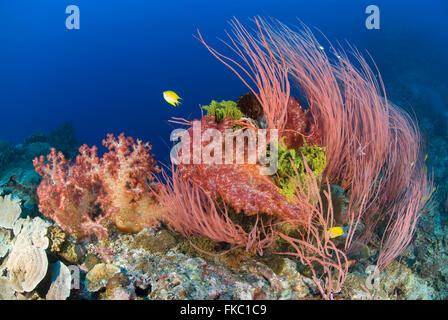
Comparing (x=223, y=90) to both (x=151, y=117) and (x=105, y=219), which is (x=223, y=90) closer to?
(x=151, y=117)

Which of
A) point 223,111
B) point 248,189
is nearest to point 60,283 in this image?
point 248,189

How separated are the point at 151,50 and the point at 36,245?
6914 cm

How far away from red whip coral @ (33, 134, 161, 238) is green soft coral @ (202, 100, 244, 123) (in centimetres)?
124

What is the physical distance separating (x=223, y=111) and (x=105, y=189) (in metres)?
2.01

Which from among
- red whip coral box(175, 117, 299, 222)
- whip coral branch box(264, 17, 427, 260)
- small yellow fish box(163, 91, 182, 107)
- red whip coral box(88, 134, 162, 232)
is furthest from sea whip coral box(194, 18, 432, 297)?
red whip coral box(88, 134, 162, 232)

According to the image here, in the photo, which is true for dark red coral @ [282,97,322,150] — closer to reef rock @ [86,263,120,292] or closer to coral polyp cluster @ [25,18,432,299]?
coral polyp cluster @ [25,18,432,299]

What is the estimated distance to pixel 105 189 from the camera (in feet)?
10.7

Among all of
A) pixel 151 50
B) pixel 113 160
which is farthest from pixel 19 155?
pixel 151 50

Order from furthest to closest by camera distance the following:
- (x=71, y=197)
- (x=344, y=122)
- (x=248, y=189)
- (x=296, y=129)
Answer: (x=344, y=122), (x=71, y=197), (x=296, y=129), (x=248, y=189)

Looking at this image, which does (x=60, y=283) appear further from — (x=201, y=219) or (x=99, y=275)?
(x=201, y=219)

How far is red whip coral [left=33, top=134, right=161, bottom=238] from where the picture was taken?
9.87 feet

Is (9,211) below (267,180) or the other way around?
below

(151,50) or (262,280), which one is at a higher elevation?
(151,50)

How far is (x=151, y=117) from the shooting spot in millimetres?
50938
